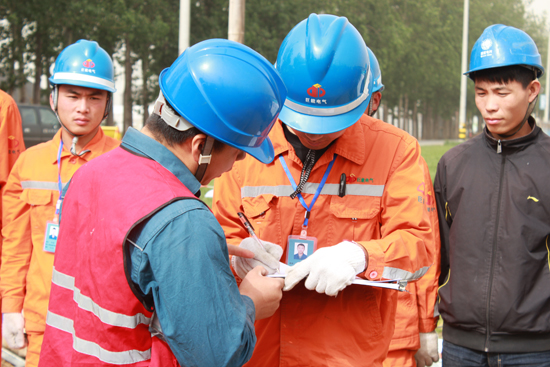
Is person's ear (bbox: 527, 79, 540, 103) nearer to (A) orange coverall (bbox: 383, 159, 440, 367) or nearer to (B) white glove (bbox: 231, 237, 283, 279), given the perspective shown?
(A) orange coverall (bbox: 383, 159, 440, 367)

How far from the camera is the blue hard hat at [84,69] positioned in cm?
343

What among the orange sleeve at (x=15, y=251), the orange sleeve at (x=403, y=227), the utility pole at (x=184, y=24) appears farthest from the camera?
the utility pole at (x=184, y=24)

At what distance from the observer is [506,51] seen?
9.30 ft

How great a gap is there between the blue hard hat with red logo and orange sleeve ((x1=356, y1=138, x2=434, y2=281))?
317 mm

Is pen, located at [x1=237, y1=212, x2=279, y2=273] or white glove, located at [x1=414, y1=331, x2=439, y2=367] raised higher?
pen, located at [x1=237, y1=212, x2=279, y2=273]

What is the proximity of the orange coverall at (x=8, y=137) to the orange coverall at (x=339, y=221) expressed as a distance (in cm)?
211

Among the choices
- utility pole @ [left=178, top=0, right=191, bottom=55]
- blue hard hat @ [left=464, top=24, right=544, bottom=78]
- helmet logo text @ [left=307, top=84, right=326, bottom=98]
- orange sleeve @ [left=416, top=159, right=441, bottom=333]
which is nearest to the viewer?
helmet logo text @ [left=307, top=84, right=326, bottom=98]

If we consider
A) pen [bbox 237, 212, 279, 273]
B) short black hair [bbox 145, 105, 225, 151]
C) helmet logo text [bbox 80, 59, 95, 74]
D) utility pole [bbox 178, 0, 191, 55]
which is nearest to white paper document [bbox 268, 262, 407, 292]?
pen [bbox 237, 212, 279, 273]

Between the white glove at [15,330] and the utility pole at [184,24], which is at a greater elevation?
the utility pole at [184,24]

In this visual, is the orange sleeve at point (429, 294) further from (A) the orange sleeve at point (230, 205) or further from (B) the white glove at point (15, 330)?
(B) the white glove at point (15, 330)

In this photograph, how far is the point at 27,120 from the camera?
16812 mm

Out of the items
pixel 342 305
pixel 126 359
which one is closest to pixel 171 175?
pixel 126 359

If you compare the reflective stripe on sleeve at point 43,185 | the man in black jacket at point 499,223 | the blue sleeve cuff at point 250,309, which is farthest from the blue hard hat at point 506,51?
the reflective stripe on sleeve at point 43,185

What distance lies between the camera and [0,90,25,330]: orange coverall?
3732 mm
